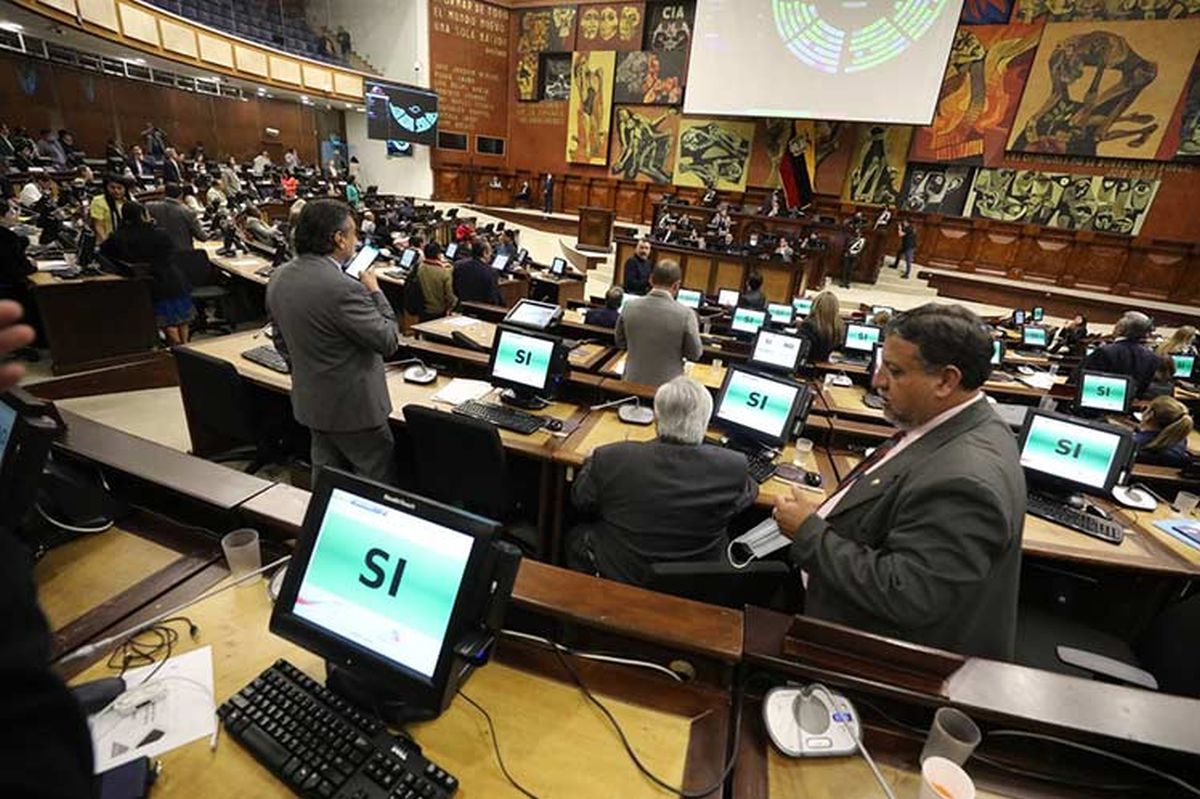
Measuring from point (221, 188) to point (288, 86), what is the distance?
13.8 ft

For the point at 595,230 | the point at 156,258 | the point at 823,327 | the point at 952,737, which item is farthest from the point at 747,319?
the point at 595,230

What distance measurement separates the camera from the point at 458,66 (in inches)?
621

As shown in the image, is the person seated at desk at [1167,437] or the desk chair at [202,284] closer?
the person seated at desk at [1167,437]

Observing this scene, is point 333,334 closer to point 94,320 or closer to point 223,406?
point 223,406

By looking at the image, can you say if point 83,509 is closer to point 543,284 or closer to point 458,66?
point 543,284

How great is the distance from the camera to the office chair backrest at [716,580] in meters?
1.77

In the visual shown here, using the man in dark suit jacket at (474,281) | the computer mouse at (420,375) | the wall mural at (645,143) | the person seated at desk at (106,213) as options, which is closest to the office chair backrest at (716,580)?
the computer mouse at (420,375)

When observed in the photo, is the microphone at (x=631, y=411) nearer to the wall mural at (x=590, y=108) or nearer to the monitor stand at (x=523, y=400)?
the monitor stand at (x=523, y=400)

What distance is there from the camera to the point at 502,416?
3016 millimetres

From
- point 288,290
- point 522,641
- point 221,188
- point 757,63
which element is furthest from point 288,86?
point 522,641

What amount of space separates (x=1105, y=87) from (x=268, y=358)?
49.7 ft

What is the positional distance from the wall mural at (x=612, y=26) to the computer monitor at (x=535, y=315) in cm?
1367

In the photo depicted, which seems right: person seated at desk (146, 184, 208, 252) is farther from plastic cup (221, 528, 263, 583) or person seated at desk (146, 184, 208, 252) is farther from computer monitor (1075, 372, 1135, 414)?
computer monitor (1075, 372, 1135, 414)

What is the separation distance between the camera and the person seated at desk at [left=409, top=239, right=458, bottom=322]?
5695 millimetres
